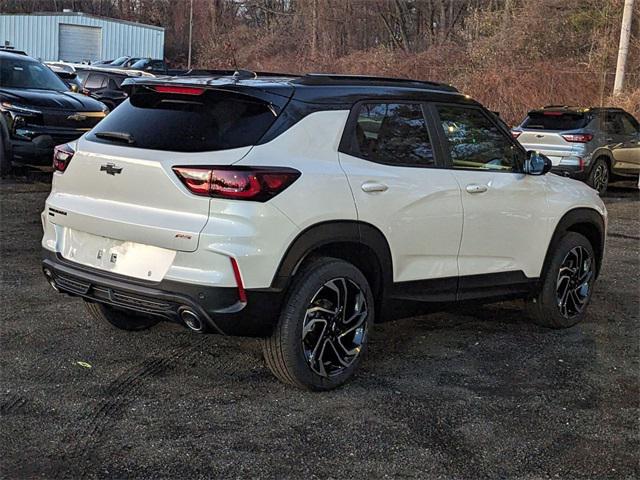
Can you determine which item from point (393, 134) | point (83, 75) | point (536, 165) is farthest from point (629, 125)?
point (83, 75)

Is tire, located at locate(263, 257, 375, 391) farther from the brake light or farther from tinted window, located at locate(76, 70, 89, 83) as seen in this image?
tinted window, located at locate(76, 70, 89, 83)

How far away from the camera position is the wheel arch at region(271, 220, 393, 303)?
4.07 metres

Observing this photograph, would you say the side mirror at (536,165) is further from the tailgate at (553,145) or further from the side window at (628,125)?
the side window at (628,125)

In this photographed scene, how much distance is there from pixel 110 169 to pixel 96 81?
18.4m

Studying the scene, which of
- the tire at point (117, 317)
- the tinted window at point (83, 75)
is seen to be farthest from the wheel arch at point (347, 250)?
the tinted window at point (83, 75)

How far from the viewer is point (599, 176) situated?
14133mm

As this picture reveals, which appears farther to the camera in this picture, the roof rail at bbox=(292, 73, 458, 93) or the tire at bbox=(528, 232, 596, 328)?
the tire at bbox=(528, 232, 596, 328)

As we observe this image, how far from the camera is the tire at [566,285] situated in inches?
225

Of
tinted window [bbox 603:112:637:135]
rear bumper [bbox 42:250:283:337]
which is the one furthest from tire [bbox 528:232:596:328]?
tinted window [bbox 603:112:637:135]

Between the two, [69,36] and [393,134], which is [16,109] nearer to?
[393,134]

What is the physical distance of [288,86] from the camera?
172 inches

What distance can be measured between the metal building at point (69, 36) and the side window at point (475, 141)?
139 feet

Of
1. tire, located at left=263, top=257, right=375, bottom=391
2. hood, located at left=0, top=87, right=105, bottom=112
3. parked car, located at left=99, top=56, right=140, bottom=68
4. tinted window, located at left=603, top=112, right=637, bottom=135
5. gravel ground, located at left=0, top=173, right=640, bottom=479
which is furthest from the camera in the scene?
parked car, located at left=99, top=56, right=140, bottom=68

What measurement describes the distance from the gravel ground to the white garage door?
41452mm
